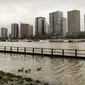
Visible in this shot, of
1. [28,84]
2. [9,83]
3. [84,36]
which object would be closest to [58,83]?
[28,84]

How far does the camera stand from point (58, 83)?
11602 millimetres

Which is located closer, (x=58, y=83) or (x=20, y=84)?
(x=20, y=84)

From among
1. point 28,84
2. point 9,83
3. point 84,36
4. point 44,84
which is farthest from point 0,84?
point 84,36

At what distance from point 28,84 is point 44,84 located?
1213 millimetres

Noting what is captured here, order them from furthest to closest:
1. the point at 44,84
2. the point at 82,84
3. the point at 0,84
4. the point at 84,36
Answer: the point at 84,36
the point at 82,84
the point at 44,84
the point at 0,84

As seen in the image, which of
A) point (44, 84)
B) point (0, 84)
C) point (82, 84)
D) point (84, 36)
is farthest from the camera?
point (84, 36)

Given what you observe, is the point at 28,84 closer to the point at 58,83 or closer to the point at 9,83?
the point at 9,83

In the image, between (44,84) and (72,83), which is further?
(72,83)

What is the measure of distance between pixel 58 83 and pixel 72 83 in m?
1.02

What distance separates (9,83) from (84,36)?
196 metres

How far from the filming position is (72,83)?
1179 centimetres

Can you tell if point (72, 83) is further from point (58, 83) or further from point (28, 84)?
point (28, 84)

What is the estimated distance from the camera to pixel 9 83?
392 inches

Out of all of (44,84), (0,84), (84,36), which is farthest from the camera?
(84,36)
